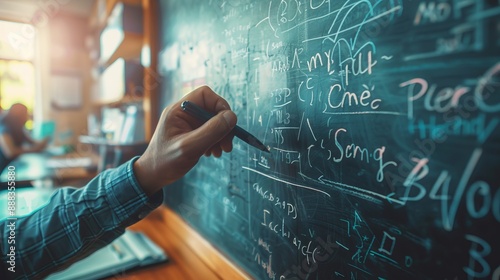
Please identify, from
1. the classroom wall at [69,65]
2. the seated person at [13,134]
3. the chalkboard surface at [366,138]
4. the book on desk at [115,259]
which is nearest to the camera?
the chalkboard surface at [366,138]

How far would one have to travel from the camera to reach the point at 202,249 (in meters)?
1.02

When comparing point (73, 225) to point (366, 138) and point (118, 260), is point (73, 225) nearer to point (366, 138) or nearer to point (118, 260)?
point (118, 260)

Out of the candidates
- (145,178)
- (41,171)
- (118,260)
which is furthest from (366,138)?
(41,171)

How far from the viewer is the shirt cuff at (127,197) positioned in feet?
2.15

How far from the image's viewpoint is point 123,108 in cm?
210

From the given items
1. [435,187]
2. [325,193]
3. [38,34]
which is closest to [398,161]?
[435,187]

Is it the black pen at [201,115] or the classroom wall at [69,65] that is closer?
the black pen at [201,115]

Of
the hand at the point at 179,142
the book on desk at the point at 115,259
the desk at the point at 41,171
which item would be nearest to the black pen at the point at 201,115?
the hand at the point at 179,142

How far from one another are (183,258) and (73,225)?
1.58 ft

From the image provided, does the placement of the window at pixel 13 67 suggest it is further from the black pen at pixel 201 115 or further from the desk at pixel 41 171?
the black pen at pixel 201 115

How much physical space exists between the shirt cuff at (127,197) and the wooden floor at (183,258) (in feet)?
1.12

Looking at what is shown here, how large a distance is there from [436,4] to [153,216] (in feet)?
4.86

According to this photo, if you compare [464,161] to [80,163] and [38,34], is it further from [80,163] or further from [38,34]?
[38,34]

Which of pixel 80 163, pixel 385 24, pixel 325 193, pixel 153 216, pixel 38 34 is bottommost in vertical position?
pixel 153 216
